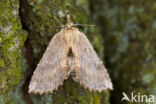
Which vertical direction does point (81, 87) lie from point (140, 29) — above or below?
below

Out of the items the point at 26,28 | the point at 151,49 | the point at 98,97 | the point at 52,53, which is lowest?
the point at 98,97

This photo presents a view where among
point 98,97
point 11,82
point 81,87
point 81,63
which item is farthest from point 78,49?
point 11,82

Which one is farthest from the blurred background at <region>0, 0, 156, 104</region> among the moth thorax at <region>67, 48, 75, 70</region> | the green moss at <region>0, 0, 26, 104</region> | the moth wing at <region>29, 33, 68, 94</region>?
the moth thorax at <region>67, 48, 75, 70</region>

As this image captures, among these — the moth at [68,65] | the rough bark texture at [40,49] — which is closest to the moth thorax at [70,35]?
the moth at [68,65]

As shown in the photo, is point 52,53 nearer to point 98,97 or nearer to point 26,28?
point 26,28

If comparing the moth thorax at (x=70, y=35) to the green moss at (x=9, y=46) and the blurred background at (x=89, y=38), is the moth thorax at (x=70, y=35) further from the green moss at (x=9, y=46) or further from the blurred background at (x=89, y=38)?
the green moss at (x=9, y=46)

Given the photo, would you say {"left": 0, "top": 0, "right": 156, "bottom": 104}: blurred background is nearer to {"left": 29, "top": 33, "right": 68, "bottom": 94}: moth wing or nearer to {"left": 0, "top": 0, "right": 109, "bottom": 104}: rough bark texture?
{"left": 0, "top": 0, "right": 109, "bottom": 104}: rough bark texture

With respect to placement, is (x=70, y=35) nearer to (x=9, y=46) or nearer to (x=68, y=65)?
(x=68, y=65)
